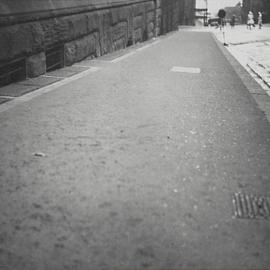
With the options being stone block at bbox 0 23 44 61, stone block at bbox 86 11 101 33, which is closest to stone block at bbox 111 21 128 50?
stone block at bbox 86 11 101 33

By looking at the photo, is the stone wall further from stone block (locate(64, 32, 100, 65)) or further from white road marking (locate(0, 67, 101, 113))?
white road marking (locate(0, 67, 101, 113))

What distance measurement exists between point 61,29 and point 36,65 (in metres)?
1.15

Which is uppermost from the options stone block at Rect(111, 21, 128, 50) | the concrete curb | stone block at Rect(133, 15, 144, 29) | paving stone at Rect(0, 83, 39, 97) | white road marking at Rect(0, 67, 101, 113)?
stone block at Rect(133, 15, 144, 29)

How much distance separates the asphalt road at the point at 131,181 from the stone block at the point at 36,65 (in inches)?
49.8

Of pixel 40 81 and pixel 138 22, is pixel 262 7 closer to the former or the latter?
pixel 138 22

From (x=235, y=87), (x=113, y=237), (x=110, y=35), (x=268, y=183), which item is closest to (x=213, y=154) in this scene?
(x=268, y=183)

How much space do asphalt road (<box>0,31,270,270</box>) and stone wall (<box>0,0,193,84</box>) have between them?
4.05 ft

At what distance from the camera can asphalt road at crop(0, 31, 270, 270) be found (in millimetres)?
2188

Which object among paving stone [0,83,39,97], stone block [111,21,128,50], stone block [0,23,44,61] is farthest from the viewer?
stone block [111,21,128,50]

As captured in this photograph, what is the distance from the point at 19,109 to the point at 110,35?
673cm

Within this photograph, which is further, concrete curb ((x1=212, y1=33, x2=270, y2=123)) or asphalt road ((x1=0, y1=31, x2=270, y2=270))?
concrete curb ((x1=212, y1=33, x2=270, y2=123))

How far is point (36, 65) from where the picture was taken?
7.13m

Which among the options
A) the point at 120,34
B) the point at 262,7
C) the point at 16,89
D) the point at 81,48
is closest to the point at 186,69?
the point at 81,48

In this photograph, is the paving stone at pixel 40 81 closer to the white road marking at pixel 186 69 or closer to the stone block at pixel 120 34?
the white road marking at pixel 186 69
